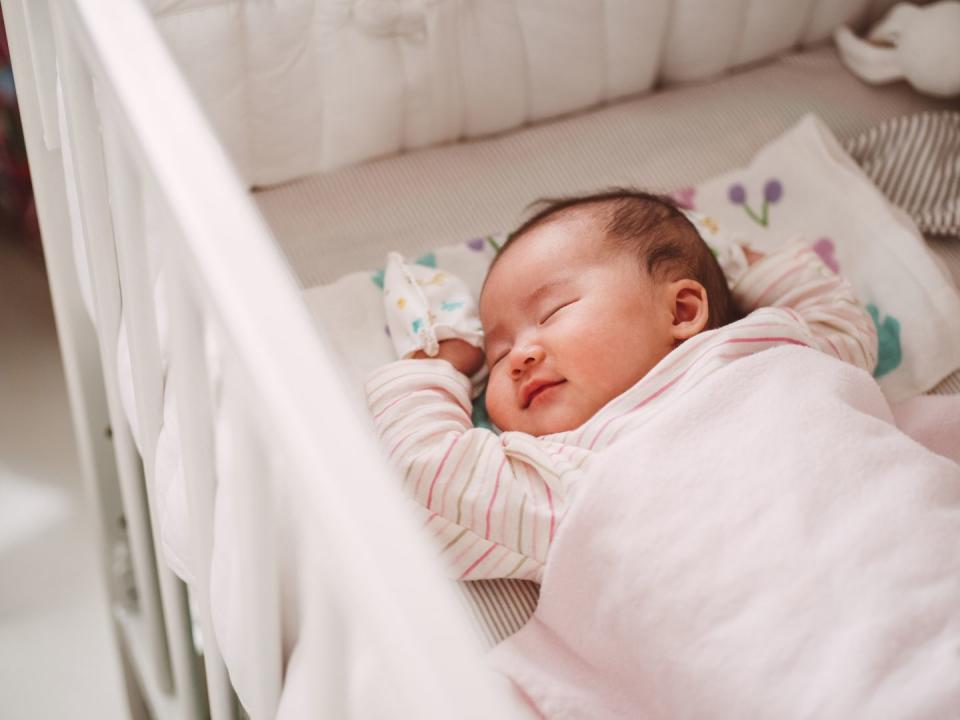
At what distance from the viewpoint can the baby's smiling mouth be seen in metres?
0.85

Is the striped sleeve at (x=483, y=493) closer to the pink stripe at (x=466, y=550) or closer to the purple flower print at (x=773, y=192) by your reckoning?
the pink stripe at (x=466, y=550)

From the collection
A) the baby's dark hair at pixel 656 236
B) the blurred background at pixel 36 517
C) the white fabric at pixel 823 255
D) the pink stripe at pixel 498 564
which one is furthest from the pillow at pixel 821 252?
the blurred background at pixel 36 517

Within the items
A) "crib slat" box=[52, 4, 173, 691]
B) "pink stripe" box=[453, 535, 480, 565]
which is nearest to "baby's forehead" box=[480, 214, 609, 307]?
"pink stripe" box=[453, 535, 480, 565]

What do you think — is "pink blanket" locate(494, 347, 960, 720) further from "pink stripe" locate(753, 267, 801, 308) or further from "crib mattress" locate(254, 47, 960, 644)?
"crib mattress" locate(254, 47, 960, 644)

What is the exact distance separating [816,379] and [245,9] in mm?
614

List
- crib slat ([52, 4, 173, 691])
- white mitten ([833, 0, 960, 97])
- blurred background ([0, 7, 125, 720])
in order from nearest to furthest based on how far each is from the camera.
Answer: crib slat ([52, 4, 173, 691]) < white mitten ([833, 0, 960, 97]) < blurred background ([0, 7, 125, 720])

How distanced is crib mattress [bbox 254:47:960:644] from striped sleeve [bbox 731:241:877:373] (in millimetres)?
106

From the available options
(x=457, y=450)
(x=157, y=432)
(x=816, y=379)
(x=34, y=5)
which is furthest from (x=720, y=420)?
(x=34, y=5)

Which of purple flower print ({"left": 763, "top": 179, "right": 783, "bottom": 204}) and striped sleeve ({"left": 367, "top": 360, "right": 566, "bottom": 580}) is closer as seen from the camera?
A: striped sleeve ({"left": 367, "top": 360, "right": 566, "bottom": 580})

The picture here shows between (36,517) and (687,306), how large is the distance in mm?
1036

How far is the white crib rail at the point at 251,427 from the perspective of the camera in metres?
0.34

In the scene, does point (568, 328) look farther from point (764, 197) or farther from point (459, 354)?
point (764, 197)

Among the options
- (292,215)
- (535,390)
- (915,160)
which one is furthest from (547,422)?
(915,160)

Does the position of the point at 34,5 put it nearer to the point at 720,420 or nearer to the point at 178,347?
the point at 178,347
